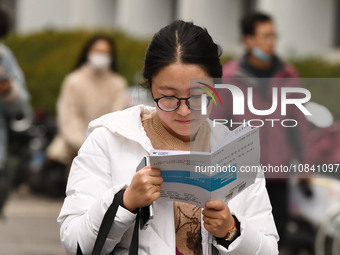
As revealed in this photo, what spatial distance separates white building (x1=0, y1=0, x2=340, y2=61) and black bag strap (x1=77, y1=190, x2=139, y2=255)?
1034 centimetres

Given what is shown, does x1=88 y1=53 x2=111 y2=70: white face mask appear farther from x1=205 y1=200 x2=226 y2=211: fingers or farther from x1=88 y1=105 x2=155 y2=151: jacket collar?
x1=205 y1=200 x2=226 y2=211: fingers

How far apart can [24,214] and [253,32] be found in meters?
4.75

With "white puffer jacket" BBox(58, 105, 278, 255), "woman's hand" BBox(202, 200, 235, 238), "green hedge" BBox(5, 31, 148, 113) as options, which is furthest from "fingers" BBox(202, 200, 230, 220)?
"green hedge" BBox(5, 31, 148, 113)

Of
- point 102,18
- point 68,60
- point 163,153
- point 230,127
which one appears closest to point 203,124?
point 230,127

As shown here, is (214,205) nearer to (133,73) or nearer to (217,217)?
(217,217)

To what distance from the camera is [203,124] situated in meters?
3.16

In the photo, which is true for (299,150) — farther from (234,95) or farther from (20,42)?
(20,42)

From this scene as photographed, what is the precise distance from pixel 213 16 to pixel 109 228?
14.8 metres

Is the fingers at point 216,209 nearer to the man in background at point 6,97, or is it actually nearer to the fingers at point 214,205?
the fingers at point 214,205

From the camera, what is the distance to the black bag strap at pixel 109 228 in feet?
9.44

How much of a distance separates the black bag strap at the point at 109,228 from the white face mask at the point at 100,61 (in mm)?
5080

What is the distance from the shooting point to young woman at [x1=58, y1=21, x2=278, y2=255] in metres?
2.91

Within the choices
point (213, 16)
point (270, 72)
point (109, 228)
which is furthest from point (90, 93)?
point (213, 16)

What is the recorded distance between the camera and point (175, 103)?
297 cm
